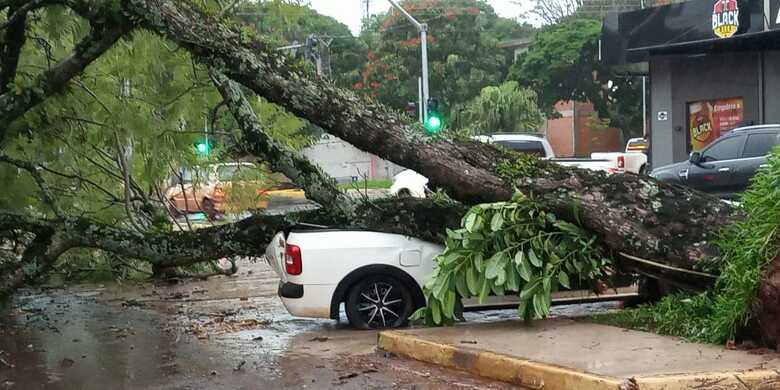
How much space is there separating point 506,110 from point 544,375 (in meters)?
41.6

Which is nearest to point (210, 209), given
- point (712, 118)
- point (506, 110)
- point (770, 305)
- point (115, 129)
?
point (115, 129)

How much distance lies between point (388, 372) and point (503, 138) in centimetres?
1647

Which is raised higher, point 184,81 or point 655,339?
point 184,81

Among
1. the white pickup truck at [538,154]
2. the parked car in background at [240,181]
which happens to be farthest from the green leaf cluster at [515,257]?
the white pickup truck at [538,154]

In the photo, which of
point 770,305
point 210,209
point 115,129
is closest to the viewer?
point 770,305

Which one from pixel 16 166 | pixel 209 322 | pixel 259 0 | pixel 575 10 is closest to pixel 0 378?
pixel 209 322

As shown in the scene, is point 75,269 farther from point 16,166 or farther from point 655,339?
point 655,339

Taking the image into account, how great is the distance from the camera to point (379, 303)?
9.41 meters

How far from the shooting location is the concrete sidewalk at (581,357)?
5.93 metres

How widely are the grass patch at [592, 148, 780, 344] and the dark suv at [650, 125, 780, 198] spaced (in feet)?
34.2

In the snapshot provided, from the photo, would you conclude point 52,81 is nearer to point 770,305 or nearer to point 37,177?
point 37,177

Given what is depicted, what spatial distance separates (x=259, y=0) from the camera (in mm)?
10469

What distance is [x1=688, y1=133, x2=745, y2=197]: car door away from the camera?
1808 cm

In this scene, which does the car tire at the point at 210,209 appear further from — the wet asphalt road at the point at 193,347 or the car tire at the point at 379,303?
the car tire at the point at 379,303
